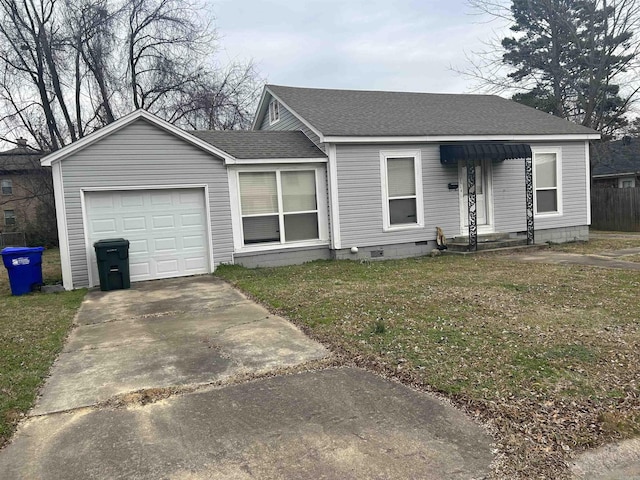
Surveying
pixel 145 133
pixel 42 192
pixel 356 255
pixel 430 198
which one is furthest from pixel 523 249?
pixel 42 192

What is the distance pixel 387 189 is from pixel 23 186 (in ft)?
87.8

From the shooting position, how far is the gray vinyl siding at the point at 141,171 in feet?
32.4

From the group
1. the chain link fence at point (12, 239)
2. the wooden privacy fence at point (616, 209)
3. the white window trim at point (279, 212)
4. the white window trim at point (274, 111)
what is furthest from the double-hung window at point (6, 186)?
the wooden privacy fence at point (616, 209)

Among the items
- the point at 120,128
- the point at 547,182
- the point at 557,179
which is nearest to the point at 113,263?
the point at 120,128

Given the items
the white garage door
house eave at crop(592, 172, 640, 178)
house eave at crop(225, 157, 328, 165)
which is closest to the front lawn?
the white garage door

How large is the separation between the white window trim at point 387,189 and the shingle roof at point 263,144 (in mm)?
1677

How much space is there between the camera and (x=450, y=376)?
4266 millimetres

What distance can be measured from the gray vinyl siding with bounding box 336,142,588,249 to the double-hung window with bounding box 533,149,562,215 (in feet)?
0.68

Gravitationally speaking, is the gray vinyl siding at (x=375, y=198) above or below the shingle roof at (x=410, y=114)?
below

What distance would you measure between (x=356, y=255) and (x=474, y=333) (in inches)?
283

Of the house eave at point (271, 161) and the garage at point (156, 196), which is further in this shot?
the house eave at point (271, 161)

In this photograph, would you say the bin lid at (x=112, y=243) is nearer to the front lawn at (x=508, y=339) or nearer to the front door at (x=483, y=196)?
the front lawn at (x=508, y=339)

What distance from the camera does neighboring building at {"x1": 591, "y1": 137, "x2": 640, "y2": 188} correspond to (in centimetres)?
2670

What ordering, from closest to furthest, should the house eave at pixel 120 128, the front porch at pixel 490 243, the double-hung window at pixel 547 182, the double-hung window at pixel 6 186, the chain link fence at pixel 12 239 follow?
the house eave at pixel 120 128 < the front porch at pixel 490 243 < the double-hung window at pixel 547 182 < the chain link fence at pixel 12 239 < the double-hung window at pixel 6 186
